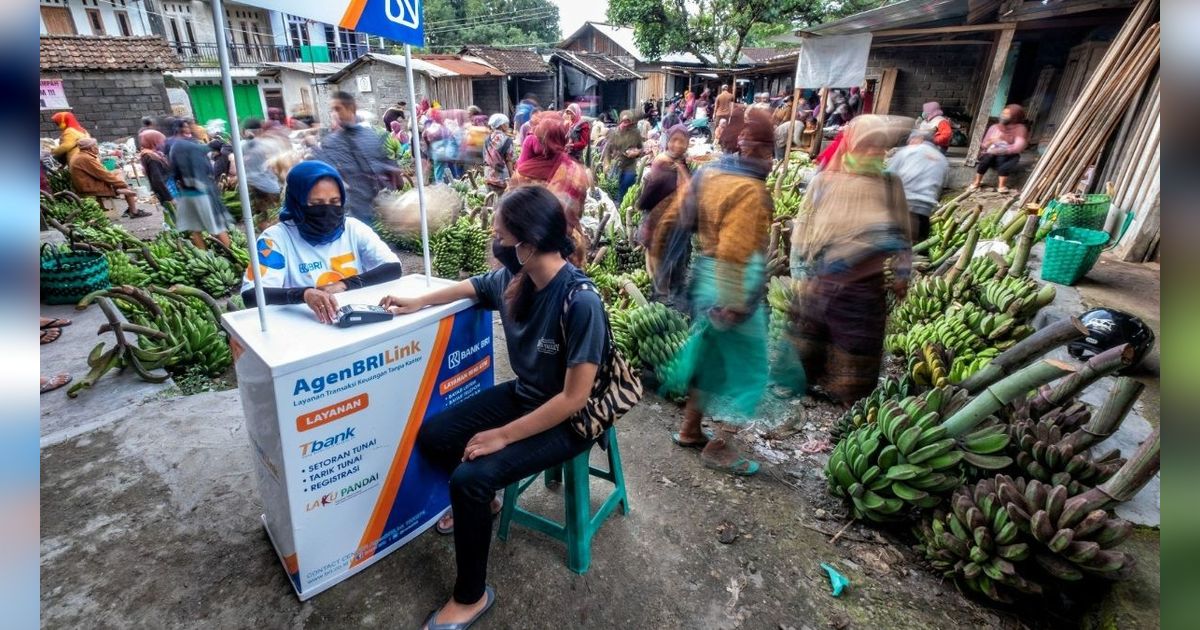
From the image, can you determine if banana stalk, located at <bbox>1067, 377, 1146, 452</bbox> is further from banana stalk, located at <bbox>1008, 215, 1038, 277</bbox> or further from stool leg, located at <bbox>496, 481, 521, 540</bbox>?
banana stalk, located at <bbox>1008, 215, 1038, 277</bbox>

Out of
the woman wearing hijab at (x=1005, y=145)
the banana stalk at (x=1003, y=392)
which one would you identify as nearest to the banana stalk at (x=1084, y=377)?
the banana stalk at (x=1003, y=392)

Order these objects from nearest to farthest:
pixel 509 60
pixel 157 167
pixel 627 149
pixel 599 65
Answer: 1. pixel 157 167
2. pixel 627 149
3. pixel 509 60
4. pixel 599 65

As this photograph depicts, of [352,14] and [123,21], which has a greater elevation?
[123,21]

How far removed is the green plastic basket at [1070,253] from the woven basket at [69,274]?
9185 millimetres

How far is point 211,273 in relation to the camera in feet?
20.2

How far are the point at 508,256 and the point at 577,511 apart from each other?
46.3 inches

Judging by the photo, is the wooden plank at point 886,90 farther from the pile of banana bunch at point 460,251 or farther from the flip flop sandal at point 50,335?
the flip flop sandal at point 50,335

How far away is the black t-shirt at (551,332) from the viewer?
83.7 inches

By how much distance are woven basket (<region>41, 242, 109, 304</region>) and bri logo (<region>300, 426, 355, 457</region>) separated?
5.22 m

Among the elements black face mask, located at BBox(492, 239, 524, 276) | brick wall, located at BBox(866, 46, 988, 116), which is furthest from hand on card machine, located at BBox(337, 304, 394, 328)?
brick wall, located at BBox(866, 46, 988, 116)

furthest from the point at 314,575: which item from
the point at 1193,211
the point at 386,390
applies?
the point at 1193,211

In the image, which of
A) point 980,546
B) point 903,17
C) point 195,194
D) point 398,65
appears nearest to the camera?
point 980,546

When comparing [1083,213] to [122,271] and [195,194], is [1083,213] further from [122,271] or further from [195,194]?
[122,271]

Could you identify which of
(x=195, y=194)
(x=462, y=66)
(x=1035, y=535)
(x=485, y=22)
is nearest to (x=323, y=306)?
(x=1035, y=535)
